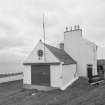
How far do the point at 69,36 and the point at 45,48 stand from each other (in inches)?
236

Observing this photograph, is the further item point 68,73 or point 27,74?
point 27,74

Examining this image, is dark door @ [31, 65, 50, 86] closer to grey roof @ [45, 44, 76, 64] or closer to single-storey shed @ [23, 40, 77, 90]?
single-storey shed @ [23, 40, 77, 90]

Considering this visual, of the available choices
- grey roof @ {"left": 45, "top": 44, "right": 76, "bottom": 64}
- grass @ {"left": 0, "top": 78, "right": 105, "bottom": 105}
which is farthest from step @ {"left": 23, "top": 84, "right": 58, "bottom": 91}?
grey roof @ {"left": 45, "top": 44, "right": 76, "bottom": 64}

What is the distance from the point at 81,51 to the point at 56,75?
6510 mm

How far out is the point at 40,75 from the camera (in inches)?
635

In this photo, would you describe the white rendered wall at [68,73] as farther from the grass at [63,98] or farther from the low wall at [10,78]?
the low wall at [10,78]

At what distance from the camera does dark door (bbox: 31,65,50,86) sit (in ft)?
50.9

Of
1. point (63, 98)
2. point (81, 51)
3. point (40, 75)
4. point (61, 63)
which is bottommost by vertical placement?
point (63, 98)

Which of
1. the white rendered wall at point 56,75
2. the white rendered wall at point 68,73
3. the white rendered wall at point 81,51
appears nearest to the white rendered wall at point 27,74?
the white rendered wall at point 56,75

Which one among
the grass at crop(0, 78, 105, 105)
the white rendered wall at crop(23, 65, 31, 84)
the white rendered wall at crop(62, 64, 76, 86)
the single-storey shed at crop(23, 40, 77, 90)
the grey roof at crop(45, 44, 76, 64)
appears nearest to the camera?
the grass at crop(0, 78, 105, 105)

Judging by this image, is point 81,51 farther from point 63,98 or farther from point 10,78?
point 10,78

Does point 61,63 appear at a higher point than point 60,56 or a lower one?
lower

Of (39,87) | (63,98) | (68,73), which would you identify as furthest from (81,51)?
(63,98)

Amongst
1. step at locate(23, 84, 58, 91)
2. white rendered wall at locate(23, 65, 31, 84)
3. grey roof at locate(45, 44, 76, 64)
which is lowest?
step at locate(23, 84, 58, 91)
